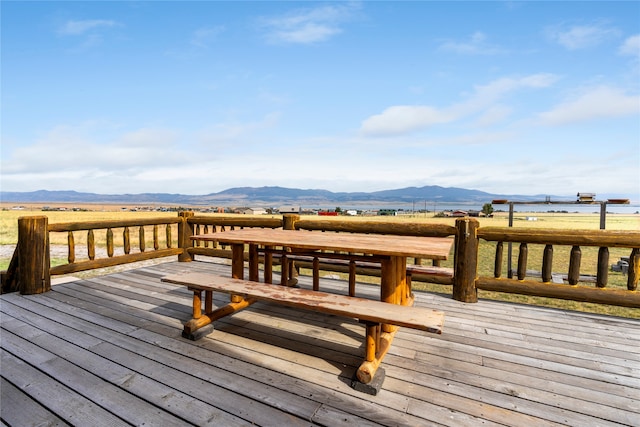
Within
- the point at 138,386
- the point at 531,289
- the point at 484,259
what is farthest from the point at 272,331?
the point at 484,259

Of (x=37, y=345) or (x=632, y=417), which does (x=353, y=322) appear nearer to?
(x=632, y=417)

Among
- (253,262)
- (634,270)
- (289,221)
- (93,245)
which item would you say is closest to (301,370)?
(253,262)

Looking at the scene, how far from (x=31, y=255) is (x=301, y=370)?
14.4 ft

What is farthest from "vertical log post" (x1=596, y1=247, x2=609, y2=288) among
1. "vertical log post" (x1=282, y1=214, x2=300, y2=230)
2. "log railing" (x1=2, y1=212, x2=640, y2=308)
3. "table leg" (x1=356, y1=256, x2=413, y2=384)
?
"vertical log post" (x1=282, y1=214, x2=300, y2=230)

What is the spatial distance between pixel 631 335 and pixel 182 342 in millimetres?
4525

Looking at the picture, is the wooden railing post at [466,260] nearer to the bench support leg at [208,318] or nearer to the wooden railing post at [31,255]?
the bench support leg at [208,318]

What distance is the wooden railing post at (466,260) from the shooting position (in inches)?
164

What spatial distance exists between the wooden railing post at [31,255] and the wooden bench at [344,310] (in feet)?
9.09

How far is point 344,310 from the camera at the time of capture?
2.43m

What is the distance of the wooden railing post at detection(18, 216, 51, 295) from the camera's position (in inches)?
174

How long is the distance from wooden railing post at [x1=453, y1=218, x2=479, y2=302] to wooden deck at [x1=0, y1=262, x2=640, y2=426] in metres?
0.36

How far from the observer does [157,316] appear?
3.70 metres

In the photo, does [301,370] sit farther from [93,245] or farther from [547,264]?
[93,245]

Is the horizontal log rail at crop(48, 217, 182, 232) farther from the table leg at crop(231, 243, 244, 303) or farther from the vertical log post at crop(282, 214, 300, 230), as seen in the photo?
the table leg at crop(231, 243, 244, 303)
